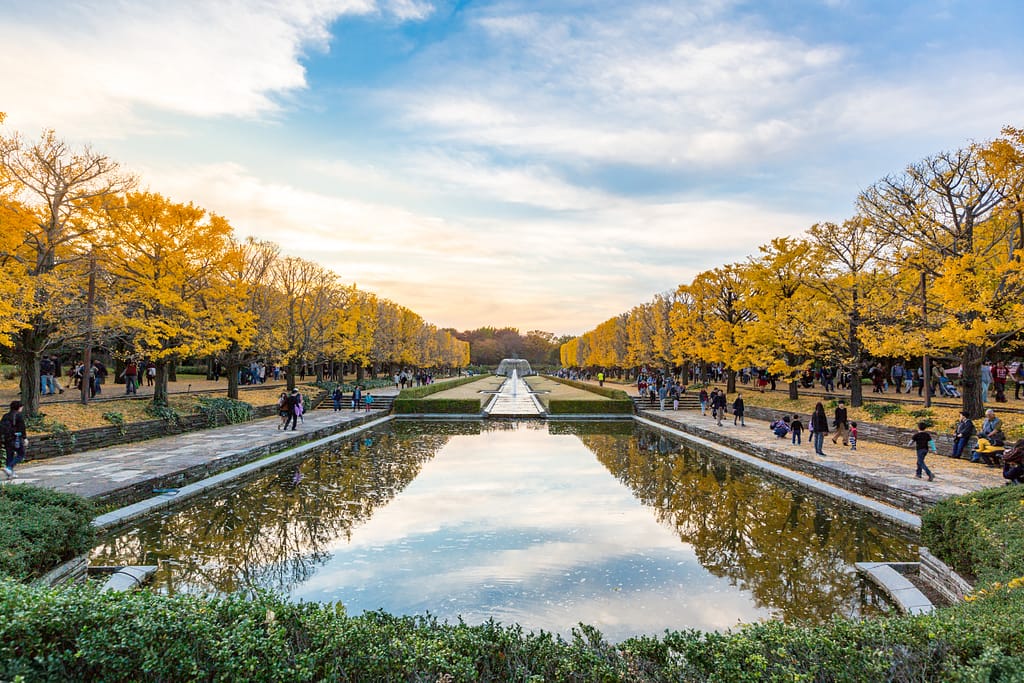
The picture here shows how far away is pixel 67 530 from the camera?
685cm

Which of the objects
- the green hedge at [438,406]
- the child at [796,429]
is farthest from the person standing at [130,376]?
the child at [796,429]

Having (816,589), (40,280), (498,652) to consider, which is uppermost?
(40,280)

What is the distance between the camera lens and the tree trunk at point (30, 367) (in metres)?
15.8

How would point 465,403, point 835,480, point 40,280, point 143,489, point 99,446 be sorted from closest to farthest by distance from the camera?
point 143,489 < point 835,480 < point 40,280 < point 99,446 < point 465,403

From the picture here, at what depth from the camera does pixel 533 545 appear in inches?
346

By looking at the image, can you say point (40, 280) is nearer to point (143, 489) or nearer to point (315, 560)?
point (143, 489)

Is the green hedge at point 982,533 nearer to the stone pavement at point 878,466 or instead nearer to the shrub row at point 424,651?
the shrub row at point 424,651

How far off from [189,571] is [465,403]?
2166cm

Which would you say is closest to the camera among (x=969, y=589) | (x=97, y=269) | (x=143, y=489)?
(x=969, y=589)

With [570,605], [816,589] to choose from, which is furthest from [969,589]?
[570,605]

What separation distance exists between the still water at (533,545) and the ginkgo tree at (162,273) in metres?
9.48

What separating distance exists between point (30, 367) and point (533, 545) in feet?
52.7

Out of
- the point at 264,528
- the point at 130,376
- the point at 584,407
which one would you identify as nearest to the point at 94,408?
the point at 130,376

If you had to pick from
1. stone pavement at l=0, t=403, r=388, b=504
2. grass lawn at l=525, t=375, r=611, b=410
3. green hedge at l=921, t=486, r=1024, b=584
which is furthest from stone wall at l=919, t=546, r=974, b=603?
grass lawn at l=525, t=375, r=611, b=410
